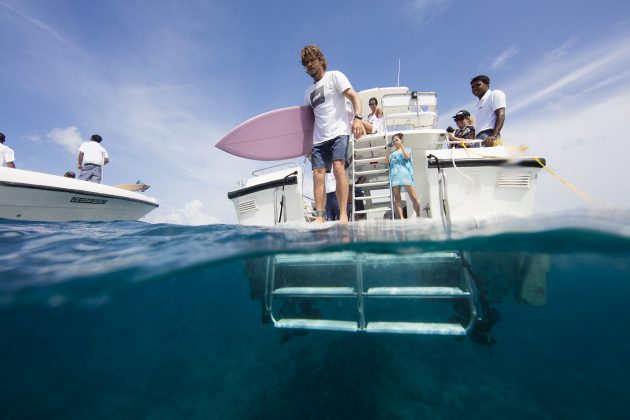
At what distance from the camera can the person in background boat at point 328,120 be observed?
3.70 metres

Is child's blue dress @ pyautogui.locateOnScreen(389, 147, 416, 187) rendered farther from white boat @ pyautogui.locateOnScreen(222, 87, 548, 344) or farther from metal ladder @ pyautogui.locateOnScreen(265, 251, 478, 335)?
metal ladder @ pyautogui.locateOnScreen(265, 251, 478, 335)

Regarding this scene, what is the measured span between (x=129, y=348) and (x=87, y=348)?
38.2 inches

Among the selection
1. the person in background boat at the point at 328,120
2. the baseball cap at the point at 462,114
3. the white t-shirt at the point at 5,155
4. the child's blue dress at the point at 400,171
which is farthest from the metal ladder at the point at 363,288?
the white t-shirt at the point at 5,155

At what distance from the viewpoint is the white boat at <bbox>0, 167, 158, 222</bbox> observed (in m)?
4.75

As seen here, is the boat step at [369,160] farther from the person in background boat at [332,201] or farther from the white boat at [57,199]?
the white boat at [57,199]

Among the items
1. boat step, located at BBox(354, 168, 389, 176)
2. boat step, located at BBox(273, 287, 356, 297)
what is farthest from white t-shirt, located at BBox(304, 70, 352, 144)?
boat step, located at BBox(273, 287, 356, 297)

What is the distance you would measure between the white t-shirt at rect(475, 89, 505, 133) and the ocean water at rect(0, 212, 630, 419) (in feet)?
6.91

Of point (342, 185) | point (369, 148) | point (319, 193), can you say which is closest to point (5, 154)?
point (319, 193)

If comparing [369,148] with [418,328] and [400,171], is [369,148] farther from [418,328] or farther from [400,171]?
[418,328]

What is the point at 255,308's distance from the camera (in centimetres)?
788

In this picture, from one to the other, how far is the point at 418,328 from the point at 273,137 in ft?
13.1

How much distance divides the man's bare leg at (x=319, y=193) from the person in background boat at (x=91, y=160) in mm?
6481

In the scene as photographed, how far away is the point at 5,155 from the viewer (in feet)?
20.0

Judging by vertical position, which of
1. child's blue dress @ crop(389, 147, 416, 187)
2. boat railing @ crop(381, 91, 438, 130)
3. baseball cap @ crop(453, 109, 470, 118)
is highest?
boat railing @ crop(381, 91, 438, 130)
